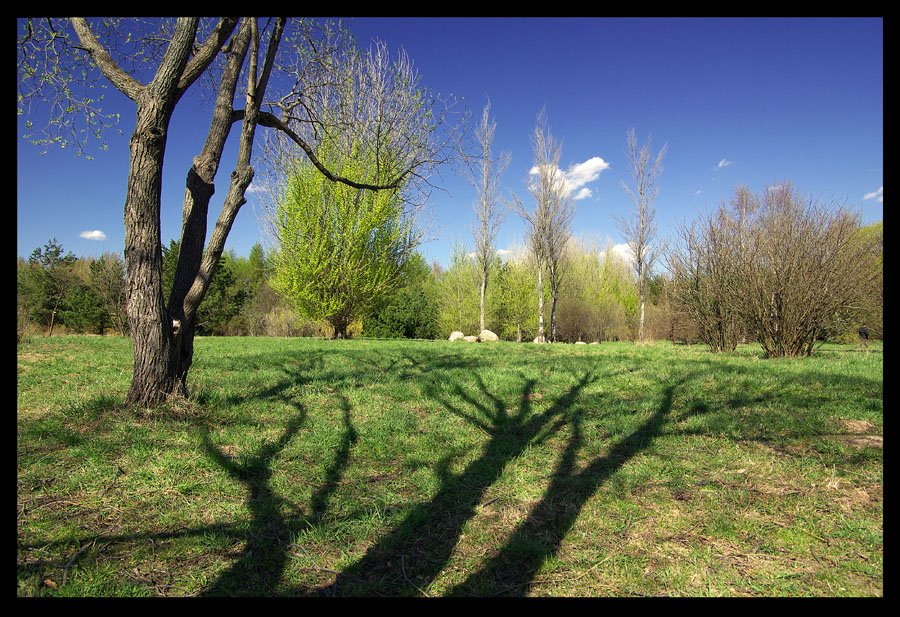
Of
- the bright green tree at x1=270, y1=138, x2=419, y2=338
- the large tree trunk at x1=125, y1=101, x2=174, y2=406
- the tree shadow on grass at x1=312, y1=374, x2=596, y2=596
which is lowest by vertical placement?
the tree shadow on grass at x1=312, y1=374, x2=596, y2=596

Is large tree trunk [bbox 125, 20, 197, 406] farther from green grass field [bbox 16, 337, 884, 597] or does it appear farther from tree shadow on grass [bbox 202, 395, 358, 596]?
tree shadow on grass [bbox 202, 395, 358, 596]

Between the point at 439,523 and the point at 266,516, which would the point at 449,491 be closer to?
the point at 439,523

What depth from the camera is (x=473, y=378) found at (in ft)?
20.2

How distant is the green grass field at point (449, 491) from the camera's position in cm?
207

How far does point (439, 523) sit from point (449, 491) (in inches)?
16.8

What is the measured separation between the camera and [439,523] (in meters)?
2.61

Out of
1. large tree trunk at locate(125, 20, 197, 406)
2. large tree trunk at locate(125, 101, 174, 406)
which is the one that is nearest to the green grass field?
large tree trunk at locate(125, 101, 174, 406)

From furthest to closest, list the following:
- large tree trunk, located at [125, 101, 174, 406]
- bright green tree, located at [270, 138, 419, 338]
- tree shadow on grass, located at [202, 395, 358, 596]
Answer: bright green tree, located at [270, 138, 419, 338]
large tree trunk, located at [125, 101, 174, 406]
tree shadow on grass, located at [202, 395, 358, 596]

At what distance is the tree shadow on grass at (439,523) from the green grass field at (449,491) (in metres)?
0.01

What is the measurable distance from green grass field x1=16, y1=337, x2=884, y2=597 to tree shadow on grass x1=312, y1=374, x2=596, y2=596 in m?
0.01

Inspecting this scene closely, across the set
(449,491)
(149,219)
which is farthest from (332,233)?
(449,491)

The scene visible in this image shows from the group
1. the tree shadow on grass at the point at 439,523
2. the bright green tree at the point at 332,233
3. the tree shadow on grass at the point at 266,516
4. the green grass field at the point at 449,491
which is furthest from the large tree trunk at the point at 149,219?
the bright green tree at the point at 332,233

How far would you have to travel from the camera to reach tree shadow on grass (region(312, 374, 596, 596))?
2061mm

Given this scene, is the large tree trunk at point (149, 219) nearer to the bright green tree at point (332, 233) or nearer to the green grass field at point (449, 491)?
the green grass field at point (449, 491)
